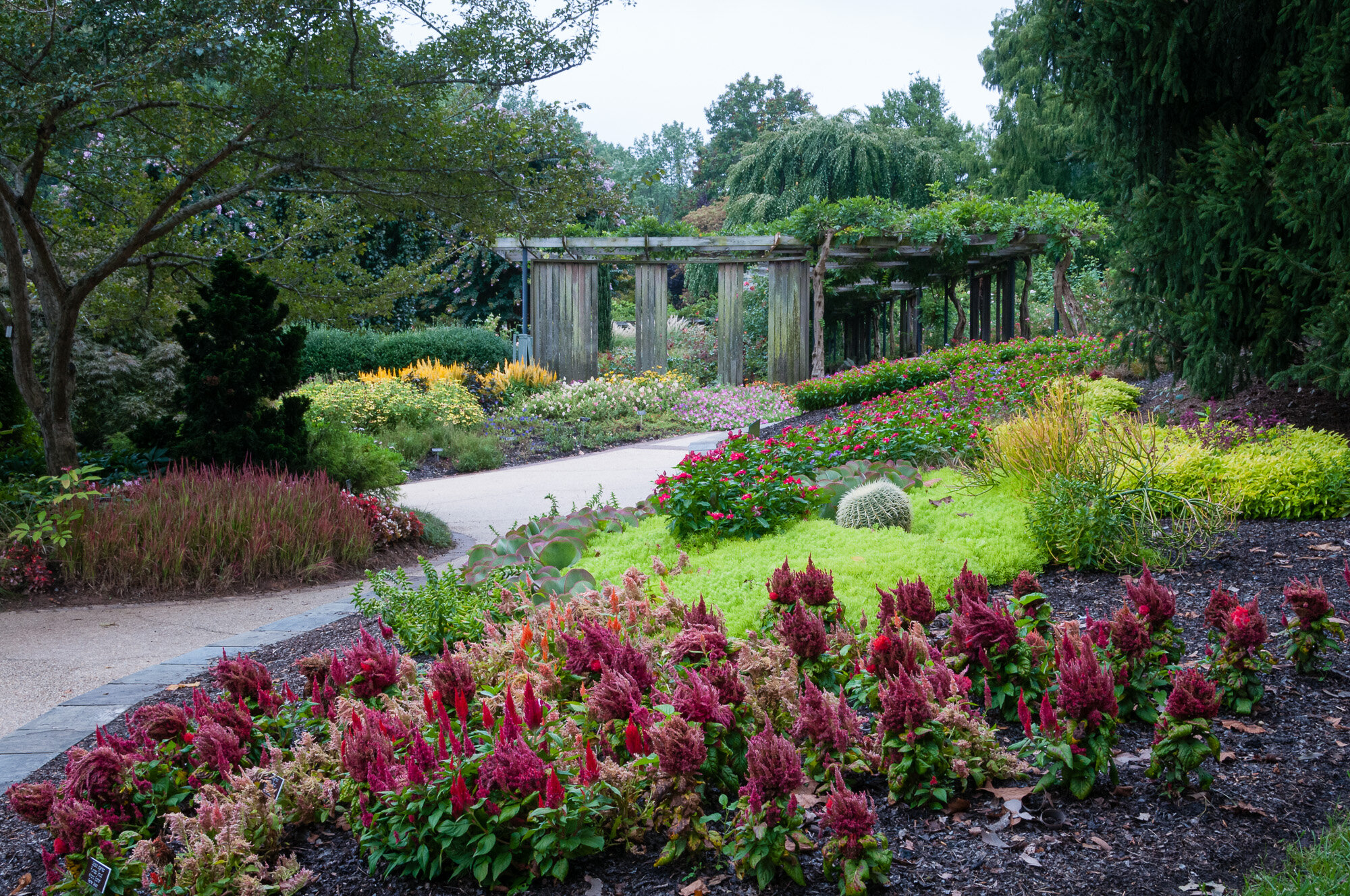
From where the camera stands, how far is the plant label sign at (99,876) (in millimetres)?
1845

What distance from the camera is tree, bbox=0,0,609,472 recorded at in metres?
5.16

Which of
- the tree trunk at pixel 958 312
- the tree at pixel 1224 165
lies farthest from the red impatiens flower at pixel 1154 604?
A: the tree trunk at pixel 958 312

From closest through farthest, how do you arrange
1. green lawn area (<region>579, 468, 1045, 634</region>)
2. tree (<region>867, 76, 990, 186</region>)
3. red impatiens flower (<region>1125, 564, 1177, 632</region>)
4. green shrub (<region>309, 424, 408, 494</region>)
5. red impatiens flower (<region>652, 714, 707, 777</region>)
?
red impatiens flower (<region>652, 714, 707, 777</region>) → red impatiens flower (<region>1125, 564, 1177, 632</region>) → green lawn area (<region>579, 468, 1045, 634</region>) → green shrub (<region>309, 424, 408, 494</region>) → tree (<region>867, 76, 990, 186</region>)

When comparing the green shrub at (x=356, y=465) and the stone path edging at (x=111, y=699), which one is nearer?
the stone path edging at (x=111, y=699)

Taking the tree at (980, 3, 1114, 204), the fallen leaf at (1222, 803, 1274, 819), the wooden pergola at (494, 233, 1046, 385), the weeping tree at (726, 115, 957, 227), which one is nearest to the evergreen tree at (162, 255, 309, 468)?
the fallen leaf at (1222, 803, 1274, 819)

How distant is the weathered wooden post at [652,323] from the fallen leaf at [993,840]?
13.7 metres

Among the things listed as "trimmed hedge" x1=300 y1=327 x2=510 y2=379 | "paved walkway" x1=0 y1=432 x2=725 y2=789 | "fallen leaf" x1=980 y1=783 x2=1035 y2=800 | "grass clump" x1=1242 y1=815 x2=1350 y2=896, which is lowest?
"paved walkway" x1=0 y1=432 x2=725 y2=789

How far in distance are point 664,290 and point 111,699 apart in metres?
12.8

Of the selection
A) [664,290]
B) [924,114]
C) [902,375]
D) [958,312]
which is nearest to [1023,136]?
[924,114]

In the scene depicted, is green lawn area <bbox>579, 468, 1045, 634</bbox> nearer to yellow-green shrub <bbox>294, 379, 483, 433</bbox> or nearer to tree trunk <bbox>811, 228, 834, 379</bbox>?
yellow-green shrub <bbox>294, 379, 483, 433</bbox>

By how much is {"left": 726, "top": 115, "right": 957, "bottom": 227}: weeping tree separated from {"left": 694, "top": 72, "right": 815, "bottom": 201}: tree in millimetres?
11227

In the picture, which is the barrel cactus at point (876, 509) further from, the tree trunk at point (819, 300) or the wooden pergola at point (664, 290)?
the wooden pergola at point (664, 290)

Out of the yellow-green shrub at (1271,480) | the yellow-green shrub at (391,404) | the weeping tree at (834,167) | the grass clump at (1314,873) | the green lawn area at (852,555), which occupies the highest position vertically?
the weeping tree at (834,167)

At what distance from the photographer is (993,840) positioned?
186cm
